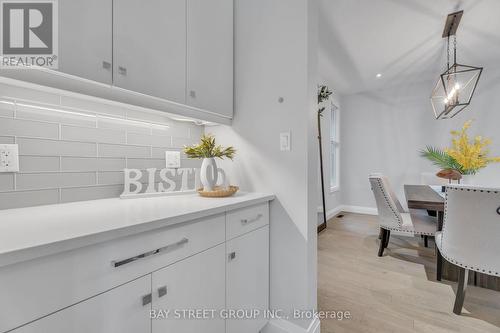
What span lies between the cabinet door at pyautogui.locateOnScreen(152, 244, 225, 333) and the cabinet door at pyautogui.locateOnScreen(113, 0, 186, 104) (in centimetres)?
85

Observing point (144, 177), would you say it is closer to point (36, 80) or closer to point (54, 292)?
point (36, 80)

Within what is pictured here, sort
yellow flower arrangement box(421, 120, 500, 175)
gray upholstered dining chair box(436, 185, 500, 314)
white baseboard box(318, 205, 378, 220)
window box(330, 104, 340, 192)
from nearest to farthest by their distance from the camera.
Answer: gray upholstered dining chair box(436, 185, 500, 314) → yellow flower arrangement box(421, 120, 500, 175) → white baseboard box(318, 205, 378, 220) → window box(330, 104, 340, 192)

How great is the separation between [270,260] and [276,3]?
5.60 feet

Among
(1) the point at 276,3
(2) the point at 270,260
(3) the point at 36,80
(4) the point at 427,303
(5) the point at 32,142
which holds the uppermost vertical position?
(1) the point at 276,3

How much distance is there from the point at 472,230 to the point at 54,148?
2.64m

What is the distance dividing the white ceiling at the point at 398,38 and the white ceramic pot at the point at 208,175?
2066 mm

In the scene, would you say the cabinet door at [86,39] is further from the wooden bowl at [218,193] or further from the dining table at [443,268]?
the dining table at [443,268]

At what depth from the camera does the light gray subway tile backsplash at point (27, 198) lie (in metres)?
0.99

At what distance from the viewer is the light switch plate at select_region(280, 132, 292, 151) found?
1.49 meters

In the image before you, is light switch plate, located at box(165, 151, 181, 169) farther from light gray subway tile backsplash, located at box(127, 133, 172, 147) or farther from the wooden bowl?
the wooden bowl

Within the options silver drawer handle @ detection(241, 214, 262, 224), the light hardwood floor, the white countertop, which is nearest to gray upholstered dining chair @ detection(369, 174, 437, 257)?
the light hardwood floor

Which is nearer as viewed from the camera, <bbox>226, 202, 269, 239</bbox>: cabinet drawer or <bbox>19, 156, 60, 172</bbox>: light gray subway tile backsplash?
<bbox>19, 156, 60, 172</bbox>: light gray subway tile backsplash

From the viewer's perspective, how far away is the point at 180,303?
0.95m

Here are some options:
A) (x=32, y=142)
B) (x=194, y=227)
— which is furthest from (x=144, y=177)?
(x=194, y=227)
